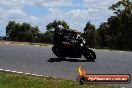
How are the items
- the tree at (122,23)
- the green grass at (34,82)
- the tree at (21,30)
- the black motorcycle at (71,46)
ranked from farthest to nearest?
the tree at (21,30), the tree at (122,23), the black motorcycle at (71,46), the green grass at (34,82)

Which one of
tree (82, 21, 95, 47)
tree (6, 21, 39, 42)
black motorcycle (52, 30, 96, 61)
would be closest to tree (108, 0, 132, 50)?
tree (82, 21, 95, 47)

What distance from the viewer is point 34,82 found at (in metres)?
13.0

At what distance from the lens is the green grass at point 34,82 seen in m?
12.5

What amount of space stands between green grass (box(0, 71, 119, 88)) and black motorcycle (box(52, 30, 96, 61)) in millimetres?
6610

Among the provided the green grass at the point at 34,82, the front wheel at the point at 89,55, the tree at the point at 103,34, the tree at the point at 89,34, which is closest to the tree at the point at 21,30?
the tree at the point at 89,34

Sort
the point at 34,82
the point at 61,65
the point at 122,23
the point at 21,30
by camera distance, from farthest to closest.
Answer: the point at 21,30
the point at 122,23
the point at 61,65
the point at 34,82

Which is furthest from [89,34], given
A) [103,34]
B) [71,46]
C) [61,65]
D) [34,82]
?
[34,82]

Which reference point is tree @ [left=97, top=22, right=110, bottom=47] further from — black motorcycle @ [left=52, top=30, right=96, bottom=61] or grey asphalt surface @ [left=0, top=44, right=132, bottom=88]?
grey asphalt surface @ [left=0, top=44, right=132, bottom=88]

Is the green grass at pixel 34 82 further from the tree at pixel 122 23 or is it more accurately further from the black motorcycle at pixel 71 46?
the tree at pixel 122 23

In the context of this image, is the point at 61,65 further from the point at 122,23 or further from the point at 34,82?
the point at 122,23

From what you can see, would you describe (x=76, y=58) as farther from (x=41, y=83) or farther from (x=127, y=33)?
(x=127, y=33)

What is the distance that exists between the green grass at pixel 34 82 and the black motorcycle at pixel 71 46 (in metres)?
6.61

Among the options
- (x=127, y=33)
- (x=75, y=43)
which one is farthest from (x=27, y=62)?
(x=127, y=33)

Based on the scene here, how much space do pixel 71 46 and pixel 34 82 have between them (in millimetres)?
7943
